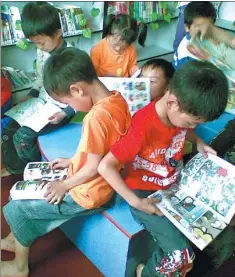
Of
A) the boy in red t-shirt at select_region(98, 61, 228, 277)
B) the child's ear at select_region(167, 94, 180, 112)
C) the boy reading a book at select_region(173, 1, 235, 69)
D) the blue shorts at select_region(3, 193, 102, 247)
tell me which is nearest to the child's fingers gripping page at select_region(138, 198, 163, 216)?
the boy in red t-shirt at select_region(98, 61, 228, 277)

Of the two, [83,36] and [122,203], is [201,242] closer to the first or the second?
[122,203]

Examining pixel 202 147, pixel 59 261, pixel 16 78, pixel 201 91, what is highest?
pixel 201 91

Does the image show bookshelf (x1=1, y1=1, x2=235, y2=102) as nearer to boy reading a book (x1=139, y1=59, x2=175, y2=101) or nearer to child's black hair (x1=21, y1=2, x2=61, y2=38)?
child's black hair (x1=21, y1=2, x2=61, y2=38)

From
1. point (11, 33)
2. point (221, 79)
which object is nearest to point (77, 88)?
point (221, 79)

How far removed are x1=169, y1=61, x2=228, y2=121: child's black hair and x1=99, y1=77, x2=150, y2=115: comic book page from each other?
0.60m

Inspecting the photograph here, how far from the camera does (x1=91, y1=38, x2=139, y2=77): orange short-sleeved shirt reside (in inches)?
89.2

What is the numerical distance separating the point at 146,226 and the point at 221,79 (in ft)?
1.87

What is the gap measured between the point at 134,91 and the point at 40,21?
60cm

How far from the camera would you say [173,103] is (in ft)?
3.77

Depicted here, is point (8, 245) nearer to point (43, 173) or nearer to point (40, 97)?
point (43, 173)

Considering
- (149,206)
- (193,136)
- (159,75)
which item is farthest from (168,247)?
(159,75)

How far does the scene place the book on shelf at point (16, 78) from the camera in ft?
8.41

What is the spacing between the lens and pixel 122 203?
1424mm

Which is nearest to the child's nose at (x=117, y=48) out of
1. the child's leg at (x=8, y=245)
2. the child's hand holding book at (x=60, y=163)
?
the child's hand holding book at (x=60, y=163)
